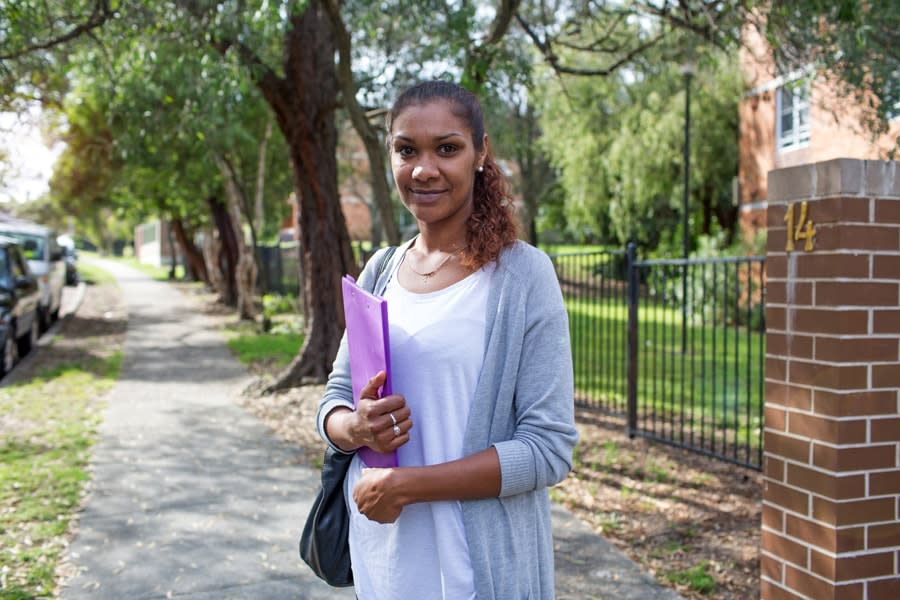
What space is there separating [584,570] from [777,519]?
1.56 m

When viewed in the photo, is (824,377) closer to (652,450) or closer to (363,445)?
(363,445)

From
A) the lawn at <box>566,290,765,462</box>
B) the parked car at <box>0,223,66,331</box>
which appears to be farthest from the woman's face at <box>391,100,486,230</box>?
the parked car at <box>0,223,66,331</box>

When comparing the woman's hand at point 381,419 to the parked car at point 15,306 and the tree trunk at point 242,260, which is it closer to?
the parked car at point 15,306

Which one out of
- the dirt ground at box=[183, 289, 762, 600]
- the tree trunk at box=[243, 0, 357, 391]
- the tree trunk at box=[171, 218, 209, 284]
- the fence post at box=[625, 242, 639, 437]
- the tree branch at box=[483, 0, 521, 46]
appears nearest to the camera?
the dirt ground at box=[183, 289, 762, 600]

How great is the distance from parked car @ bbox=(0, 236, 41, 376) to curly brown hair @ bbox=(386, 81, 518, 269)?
427 inches

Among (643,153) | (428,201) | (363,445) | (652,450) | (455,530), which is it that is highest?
(643,153)

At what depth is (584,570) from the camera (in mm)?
4801

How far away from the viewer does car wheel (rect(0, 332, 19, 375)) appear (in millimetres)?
11721

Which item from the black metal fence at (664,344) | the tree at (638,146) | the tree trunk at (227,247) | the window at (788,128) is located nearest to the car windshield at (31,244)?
the tree trunk at (227,247)

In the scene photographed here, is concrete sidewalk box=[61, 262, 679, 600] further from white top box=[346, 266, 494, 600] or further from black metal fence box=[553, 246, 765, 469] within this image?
white top box=[346, 266, 494, 600]

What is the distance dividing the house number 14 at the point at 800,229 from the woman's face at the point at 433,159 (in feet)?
5.86

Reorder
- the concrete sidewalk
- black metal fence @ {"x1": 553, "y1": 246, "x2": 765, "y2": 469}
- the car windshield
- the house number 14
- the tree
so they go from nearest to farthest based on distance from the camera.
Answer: the house number 14
the concrete sidewalk
black metal fence @ {"x1": 553, "y1": 246, "x2": 765, "y2": 469}
the car windshield
the tree

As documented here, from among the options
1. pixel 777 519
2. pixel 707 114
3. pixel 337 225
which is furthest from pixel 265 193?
pixel 777 519

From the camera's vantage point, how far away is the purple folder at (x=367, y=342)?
1.86 meters
